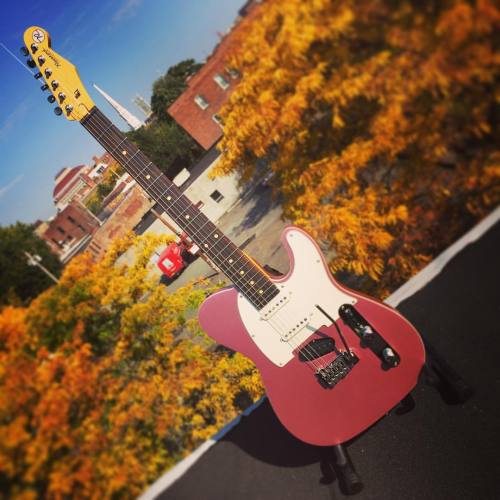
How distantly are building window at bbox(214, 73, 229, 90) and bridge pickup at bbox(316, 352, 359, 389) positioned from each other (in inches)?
65.3

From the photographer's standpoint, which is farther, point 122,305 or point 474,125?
point 122,305

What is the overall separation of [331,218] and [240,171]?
67cm

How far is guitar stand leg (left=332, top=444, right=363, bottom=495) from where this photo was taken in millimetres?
1931

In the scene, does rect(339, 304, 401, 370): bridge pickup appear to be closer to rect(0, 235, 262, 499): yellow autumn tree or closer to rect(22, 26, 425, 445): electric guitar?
rect(22, 26, 425, 445): electric guitar

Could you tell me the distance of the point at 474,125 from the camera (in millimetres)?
1693

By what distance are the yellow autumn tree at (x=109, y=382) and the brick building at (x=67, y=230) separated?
0.27ft

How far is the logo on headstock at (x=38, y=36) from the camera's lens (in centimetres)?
182

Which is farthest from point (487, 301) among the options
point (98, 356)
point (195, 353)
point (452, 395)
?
point (98, 356)

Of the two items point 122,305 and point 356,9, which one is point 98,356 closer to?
point 122,305

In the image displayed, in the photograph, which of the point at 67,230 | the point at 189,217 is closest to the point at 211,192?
the point at 189,217

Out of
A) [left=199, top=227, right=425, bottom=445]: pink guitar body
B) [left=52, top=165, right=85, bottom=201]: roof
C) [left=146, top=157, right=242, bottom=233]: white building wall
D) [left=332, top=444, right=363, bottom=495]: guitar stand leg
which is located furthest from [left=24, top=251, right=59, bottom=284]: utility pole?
[left=332, top=444, right=363, bottom=495]: guitar stand leg

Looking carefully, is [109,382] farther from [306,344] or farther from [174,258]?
[306,344]

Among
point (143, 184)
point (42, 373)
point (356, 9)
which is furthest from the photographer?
point (42, 373)

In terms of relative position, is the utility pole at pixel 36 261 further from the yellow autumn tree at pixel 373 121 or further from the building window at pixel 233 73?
the building window at pixel 233 73
